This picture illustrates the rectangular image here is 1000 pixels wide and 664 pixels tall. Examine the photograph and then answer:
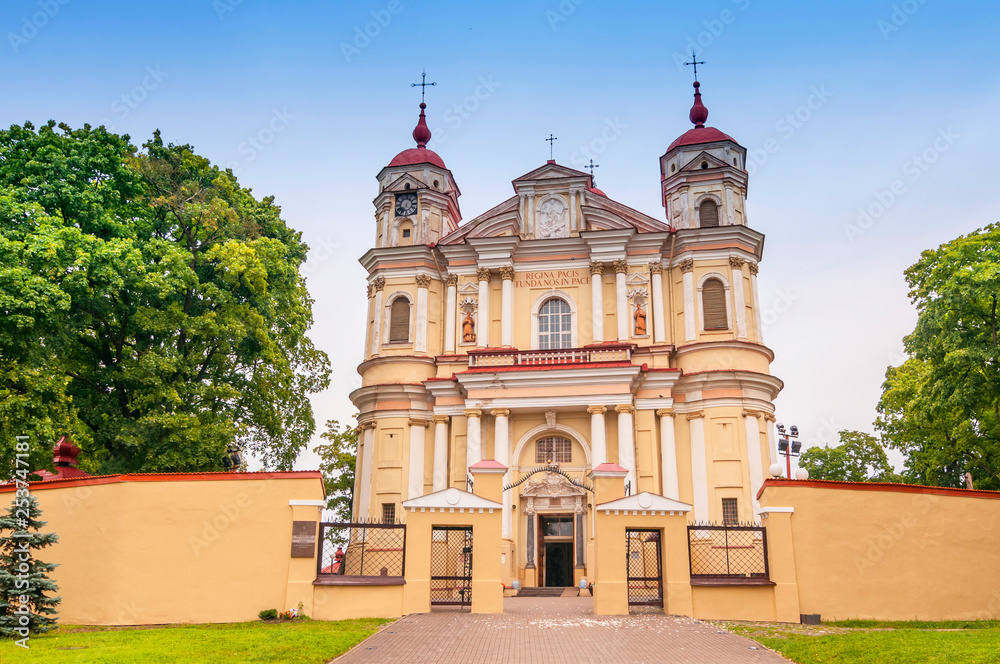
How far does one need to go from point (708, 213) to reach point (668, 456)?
9232 millimetres

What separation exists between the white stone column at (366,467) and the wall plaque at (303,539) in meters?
12.5

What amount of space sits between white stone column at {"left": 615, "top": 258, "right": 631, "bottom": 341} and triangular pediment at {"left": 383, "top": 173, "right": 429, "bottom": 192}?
27.5 feet

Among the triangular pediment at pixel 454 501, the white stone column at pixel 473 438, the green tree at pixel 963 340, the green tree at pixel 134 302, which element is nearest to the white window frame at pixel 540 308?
the white stone column at pixel 473 438

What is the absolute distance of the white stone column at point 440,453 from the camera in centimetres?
2734

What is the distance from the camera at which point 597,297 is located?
92.4 ft

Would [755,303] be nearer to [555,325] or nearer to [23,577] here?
[555,325]

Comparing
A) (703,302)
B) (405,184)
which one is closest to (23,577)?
(405,184)

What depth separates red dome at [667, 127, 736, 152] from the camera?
101 ft

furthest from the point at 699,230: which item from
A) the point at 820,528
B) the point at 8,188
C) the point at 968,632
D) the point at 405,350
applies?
the point at 8,188

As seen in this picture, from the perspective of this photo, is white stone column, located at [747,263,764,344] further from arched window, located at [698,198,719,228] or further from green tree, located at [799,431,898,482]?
green tree, located at [799,431,898,482]

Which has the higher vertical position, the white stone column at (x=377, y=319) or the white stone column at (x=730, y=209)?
the white stone column at (x=730, y=209)

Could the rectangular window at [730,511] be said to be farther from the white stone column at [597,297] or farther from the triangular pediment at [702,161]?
the triangular pediment at [702,161]

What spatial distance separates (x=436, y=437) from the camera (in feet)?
91.0

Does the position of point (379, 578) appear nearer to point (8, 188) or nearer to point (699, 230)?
point (8, 188)
